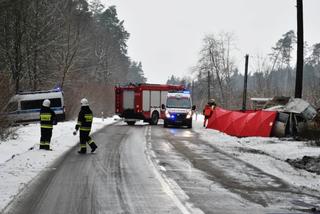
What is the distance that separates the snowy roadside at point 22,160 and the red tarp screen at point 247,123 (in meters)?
8.93

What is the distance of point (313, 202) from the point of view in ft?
31.9

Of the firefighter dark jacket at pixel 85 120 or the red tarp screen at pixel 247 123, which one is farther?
the red tarp screen at pixel 247 123

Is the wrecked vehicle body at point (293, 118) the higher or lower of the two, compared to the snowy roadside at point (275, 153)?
higher

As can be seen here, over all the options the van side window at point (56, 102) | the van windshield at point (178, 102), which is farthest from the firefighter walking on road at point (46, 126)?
the van side window at point (56, 102)

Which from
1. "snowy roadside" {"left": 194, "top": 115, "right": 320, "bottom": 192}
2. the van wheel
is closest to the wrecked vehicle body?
"snowy roadside" {"left": 194, "top": 115, "right": 320, "bottom": 192}

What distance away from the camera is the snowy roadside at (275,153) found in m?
13.1

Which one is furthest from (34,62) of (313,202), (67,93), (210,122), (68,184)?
(313,202)

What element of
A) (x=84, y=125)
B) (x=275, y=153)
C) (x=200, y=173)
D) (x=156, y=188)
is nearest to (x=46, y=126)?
(x=84, y=125)

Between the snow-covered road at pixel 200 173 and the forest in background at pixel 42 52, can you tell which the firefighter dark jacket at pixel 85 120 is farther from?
the forest in background at pixel 42 52

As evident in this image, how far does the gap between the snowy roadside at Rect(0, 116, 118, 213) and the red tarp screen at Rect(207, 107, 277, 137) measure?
8927 millimetres

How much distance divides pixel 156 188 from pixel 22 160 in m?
5.56

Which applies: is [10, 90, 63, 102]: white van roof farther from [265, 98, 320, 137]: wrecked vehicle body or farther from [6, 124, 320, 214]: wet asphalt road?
[6, 124, 320, 214]: wet asphalt road

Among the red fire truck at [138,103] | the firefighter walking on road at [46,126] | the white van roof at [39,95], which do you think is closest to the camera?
the firefighter walking on road at [46,126]

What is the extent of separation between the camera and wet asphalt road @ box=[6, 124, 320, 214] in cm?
877
